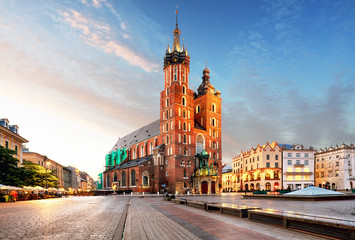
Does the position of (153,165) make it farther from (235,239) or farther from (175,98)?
(235,239)

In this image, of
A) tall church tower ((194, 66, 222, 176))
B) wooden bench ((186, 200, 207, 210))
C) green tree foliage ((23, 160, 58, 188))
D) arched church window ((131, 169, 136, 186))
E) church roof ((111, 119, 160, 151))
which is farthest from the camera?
church roof ((111, 119, 160, 151))

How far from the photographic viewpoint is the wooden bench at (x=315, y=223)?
7520 mm

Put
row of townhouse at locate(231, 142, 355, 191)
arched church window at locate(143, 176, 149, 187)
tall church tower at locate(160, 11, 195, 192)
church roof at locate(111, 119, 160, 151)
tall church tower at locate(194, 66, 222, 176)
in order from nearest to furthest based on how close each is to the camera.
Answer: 1. tall church tower at locate(160, 11, 195, 192)
2. arched church window at locate(143, 176, 149, 187)
3. tall church tower at locate(194, 66, 222, 176)
4. row of townhouse at locate(231, 142, 355, 191)
5. church roof at locate(111, 119, 160, 151)

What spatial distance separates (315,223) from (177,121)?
2263 inches

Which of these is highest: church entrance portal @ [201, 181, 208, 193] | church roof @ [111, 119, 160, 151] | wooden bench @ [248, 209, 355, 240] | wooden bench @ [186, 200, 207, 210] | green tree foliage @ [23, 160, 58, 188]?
church roof @ [111, 119, 160, 151]

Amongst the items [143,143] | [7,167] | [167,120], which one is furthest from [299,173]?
[7,167]

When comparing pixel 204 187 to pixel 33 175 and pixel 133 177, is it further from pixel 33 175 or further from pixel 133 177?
pixel 33 175

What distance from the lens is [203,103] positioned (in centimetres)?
7375

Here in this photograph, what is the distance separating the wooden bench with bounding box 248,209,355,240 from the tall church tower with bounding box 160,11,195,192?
173 ft

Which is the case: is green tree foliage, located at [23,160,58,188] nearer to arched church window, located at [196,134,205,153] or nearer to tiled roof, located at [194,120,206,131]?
arched church window, located at [196,134,205,153]

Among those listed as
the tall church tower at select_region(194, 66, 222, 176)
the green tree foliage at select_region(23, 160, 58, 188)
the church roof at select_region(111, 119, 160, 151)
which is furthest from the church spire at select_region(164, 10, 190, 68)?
the green tree foliage at select_region(23, 160, 58, 188)

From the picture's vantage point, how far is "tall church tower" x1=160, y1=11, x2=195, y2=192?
210ft

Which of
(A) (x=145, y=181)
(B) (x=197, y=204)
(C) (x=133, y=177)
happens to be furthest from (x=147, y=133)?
(B) (x=197, y=204)

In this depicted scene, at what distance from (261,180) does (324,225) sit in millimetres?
72279
